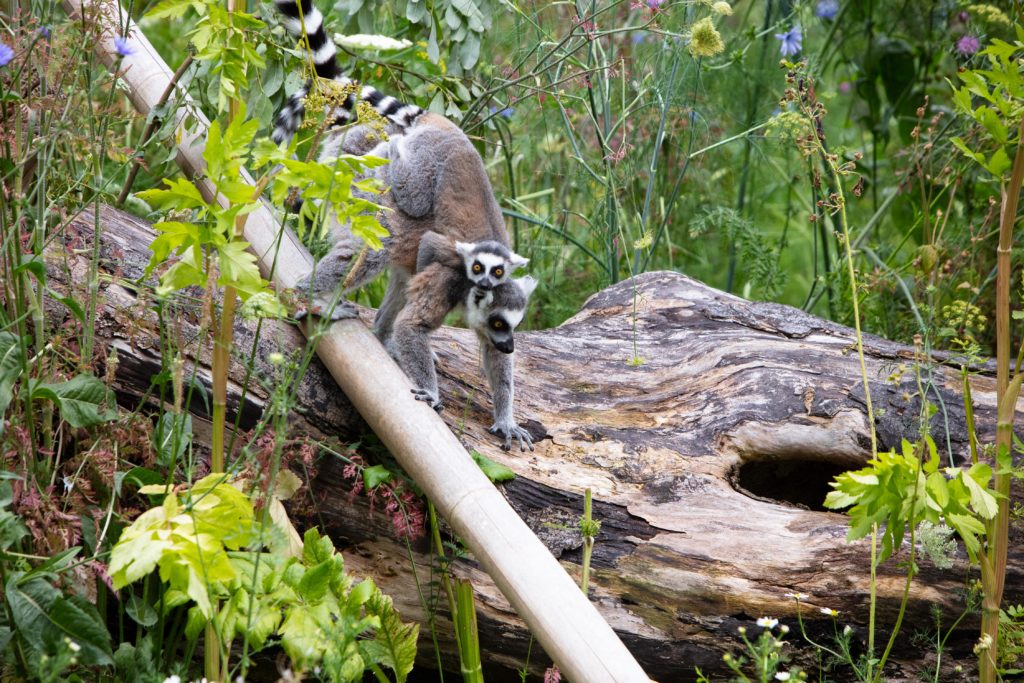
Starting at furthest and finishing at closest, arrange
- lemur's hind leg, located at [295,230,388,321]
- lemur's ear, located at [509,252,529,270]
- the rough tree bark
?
1. lemur's ear, located at [509,252,529,270]
2. lemur's hind leg, located at [295,230,388,321]
3. the rough tree bark

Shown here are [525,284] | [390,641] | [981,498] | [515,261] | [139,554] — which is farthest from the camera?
[525,284]

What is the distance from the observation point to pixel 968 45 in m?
4.12

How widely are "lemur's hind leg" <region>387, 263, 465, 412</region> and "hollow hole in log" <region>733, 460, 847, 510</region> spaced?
112cm

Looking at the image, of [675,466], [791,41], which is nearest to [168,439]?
[675,466]

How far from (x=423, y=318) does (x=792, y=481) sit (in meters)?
1.37

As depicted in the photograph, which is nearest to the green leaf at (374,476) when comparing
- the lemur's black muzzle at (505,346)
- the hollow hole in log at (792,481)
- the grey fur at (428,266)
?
the grey fur at (428,266)

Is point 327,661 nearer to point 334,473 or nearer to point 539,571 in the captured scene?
point 539,571

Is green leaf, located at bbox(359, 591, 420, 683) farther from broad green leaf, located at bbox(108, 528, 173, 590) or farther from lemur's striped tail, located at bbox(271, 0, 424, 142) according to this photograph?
lemur's striped tail, located at bbox(271, 0, 424, 142)

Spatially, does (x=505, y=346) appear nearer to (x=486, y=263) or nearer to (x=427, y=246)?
(x=486, y=263)

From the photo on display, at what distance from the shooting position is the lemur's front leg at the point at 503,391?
2.92m

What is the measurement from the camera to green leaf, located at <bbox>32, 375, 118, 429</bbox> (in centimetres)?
199

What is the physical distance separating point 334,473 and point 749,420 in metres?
1.32

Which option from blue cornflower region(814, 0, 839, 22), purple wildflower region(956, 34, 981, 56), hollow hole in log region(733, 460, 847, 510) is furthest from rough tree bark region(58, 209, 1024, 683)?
blue cornflower region(814, 0, 839, 22)

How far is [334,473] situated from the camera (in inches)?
101
